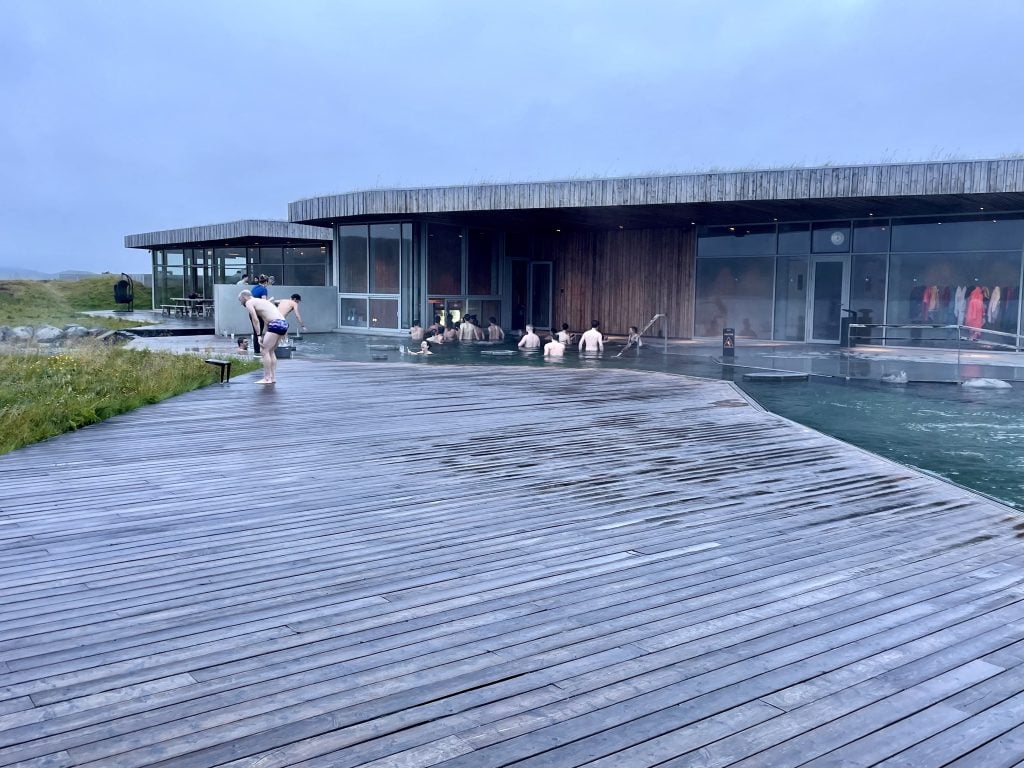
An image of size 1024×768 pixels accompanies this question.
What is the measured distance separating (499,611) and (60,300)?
49.5 m

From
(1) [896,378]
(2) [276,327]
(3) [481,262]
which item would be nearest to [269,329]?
(2) [276,327]

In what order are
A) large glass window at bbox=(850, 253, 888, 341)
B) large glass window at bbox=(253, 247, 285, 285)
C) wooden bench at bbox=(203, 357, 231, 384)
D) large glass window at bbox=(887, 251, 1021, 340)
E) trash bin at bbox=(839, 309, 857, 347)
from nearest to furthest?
1. wooden bench at bbox=(203, 357, 231, 384)
2. large glass window at bbox=(887, 251, 1021, 340)
3. large glass window at bbox=(850, 253, 888, 341)
4. trash bin at bbox=(839, 309, 857, 347)
5. large glass window at bbox=(253, 247, 285, 285)

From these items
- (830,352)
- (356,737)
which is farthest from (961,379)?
(356,737)

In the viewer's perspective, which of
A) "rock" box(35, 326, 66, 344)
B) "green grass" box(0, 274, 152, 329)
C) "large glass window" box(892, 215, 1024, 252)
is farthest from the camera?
"green grass" box(0, 274, 152, 329)

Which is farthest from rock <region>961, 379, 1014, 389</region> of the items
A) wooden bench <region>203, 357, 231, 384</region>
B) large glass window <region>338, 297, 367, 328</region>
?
large glass window <region>338, 297, 367, 328</region>

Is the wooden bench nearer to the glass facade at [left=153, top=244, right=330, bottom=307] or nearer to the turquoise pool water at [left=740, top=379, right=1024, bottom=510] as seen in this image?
the turquoise pool water at [left=740, top=379, right=1024, bottom=510]

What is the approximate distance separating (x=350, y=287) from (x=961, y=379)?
60.5ft

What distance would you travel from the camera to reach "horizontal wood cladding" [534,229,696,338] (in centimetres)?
2802

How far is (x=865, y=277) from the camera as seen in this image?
24.5m

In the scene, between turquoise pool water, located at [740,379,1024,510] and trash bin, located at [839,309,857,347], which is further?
trash bin, located at [839,309,857,347]

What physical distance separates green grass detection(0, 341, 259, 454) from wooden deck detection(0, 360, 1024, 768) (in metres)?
0.99

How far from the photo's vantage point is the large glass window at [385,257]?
26.8 metres

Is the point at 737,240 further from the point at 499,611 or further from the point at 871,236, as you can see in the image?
the point at 499,611

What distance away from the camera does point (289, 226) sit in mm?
34656
